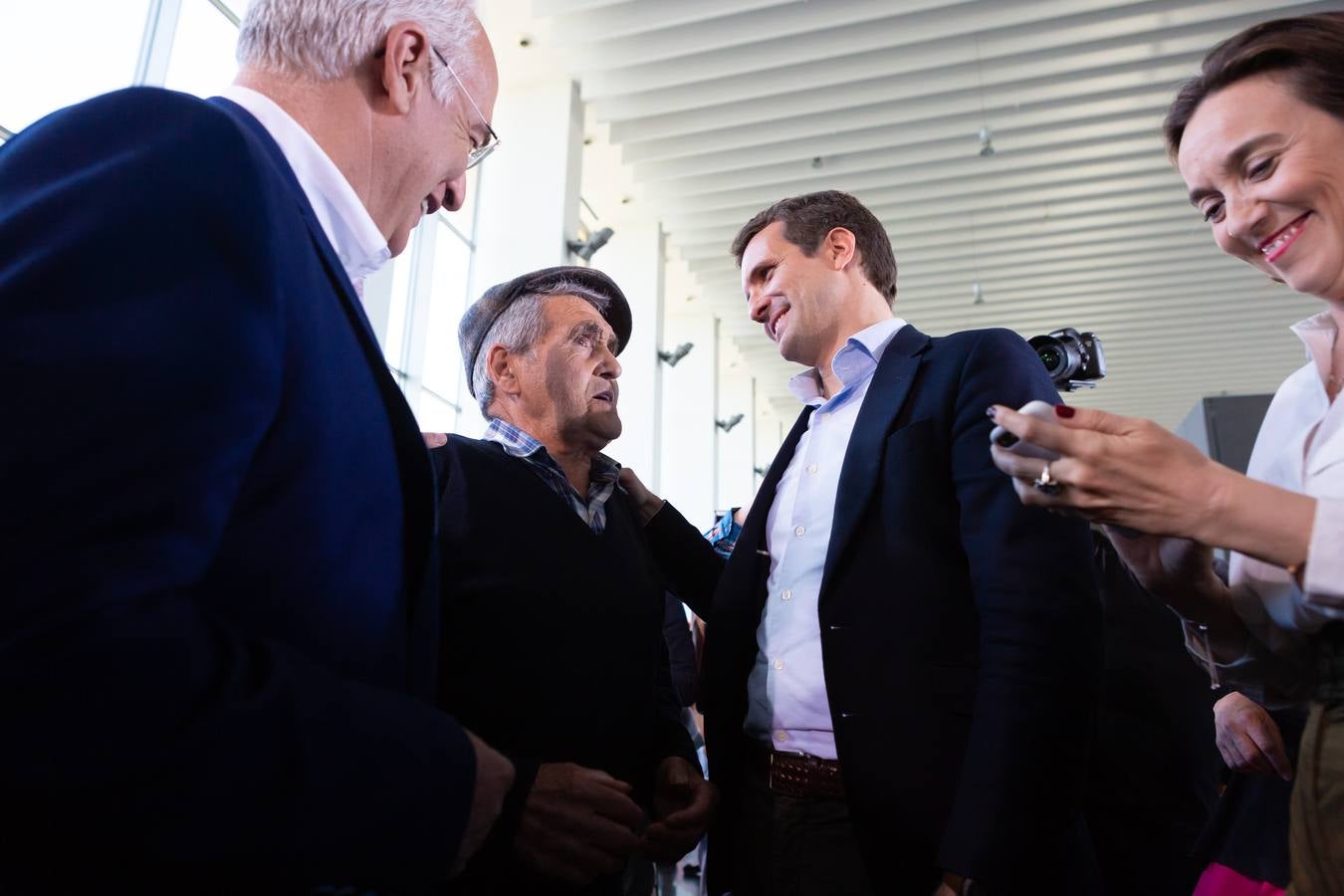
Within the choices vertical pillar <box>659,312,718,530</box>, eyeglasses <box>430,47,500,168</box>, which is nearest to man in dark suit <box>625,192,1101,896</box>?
eyeglasses <box>430,47,500,168</box>

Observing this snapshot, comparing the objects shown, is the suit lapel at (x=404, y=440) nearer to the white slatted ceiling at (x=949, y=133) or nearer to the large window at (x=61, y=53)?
the large window at (x=61, y=53)

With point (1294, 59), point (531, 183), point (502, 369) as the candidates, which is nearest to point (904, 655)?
point (1294, 59)

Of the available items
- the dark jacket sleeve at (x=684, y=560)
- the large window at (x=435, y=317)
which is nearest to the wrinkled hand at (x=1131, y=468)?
the dark jacket sleeve at (x=684, y=560)

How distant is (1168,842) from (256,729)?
2376mm

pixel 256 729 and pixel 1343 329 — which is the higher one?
pixel 1343 329

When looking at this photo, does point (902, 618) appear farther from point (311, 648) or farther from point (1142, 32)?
point (1142, 32)

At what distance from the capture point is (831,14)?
595 cm

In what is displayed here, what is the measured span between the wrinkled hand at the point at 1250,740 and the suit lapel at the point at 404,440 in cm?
159

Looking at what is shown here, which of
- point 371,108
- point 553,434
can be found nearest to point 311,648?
point 371,108

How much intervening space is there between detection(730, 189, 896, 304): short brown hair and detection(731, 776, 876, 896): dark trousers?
1.49 metres

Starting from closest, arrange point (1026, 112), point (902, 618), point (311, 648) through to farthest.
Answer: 1. point (311, 648)
2. point (902, 618)
3. point (1026, 112)

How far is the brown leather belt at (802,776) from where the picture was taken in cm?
144

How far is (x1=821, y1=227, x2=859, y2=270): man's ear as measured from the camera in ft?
7.69

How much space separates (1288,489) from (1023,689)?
0.47 meters
